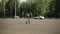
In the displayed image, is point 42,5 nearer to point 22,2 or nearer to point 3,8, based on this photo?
point 22,2

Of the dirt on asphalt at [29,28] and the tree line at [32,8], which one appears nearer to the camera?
the dirt on asphalt at [29,28]

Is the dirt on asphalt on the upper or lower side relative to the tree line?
lower

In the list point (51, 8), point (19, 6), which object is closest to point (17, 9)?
point (19, 6)

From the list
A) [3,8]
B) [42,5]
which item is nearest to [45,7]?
[42,5]

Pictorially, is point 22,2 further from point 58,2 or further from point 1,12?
point 58,2

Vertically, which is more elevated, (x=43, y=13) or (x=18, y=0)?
(x=18, y=0)

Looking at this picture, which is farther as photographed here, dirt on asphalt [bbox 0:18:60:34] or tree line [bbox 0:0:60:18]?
tree line [bbox 0:0:60:18]

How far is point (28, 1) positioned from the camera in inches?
1761

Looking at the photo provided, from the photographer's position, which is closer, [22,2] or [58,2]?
[58,2]

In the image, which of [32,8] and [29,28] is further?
[32,8]

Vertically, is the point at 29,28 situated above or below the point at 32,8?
below

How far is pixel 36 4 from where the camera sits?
139ft

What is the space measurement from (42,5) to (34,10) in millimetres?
2448

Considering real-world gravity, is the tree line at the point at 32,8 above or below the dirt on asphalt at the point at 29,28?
above
